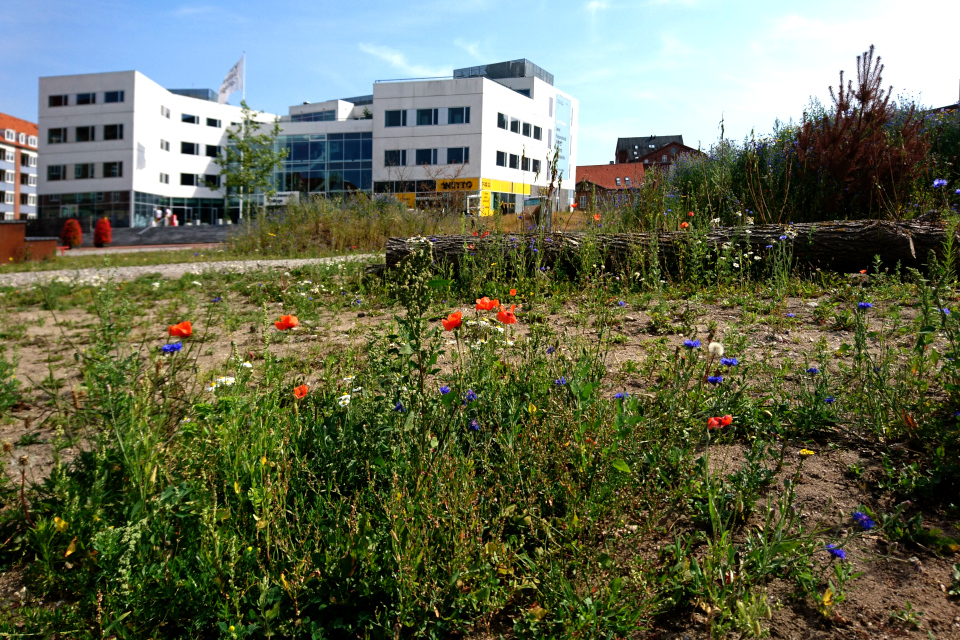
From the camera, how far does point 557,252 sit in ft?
19.9

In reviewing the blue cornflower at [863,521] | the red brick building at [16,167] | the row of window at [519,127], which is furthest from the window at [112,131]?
the blue cornflower at [863,521]

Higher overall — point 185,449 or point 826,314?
point 826,314

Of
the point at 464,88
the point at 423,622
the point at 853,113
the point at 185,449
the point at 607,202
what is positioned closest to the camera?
the point at 423,622

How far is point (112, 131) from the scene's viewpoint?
160 ft

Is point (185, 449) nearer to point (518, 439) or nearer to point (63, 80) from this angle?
point (518, 439)

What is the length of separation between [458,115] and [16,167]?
66514mm

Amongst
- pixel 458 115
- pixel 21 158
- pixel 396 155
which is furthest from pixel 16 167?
pixel 458 115

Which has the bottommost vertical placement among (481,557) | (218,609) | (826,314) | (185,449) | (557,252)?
(218,609)

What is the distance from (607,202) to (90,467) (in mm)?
7452

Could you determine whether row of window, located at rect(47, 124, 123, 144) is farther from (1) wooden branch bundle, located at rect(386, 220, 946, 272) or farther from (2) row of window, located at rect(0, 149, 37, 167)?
(1) wooden branch bundle, located at rect(386, 220, 946, 272)

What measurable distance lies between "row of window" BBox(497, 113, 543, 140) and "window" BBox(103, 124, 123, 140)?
29.7m

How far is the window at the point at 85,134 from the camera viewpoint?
49062mm

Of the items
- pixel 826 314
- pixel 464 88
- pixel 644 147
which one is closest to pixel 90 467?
pixel 826 314

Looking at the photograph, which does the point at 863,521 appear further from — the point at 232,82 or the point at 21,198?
the point at 21,198
